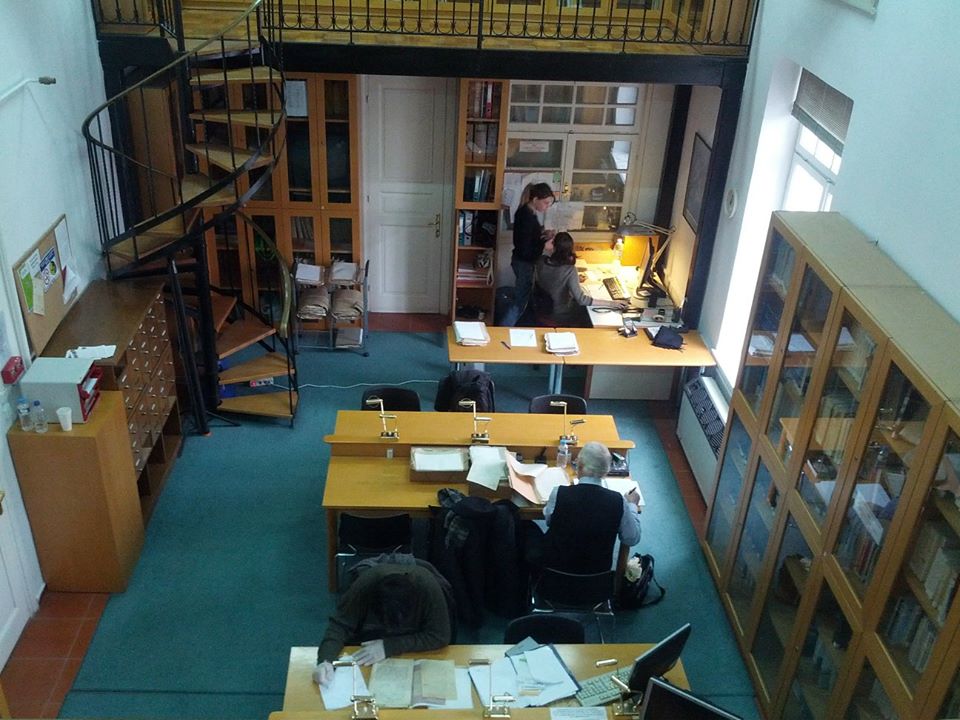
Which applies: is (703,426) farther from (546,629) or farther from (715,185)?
(546,629)

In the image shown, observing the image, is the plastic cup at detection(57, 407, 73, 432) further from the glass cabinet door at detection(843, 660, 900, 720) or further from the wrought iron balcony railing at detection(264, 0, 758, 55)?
the glass cabinet door at detection(843, 660, 900, 720)

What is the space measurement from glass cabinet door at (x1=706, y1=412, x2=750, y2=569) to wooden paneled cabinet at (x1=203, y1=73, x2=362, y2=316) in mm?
4126

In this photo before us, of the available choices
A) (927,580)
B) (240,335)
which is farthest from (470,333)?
(927,580)

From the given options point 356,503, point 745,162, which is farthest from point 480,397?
point 745,162

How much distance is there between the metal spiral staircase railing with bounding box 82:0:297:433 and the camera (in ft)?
19.4

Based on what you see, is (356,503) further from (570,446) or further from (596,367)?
(596,367)

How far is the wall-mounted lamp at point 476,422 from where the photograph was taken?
18.8ft

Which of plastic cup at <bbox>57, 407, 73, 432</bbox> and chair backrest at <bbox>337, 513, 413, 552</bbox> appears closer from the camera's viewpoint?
plastic cup at <bbox>57, 407, 73, 432</bbox>

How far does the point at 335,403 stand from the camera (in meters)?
7.51

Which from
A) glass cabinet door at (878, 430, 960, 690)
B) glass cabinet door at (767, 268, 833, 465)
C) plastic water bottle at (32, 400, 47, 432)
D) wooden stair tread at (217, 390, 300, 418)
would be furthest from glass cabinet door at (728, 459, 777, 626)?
plastic water bottle at (32, 400, 47, 432)

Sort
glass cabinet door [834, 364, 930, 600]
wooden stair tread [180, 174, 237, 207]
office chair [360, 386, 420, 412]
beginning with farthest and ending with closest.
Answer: office chair [360, 386, 420, 412], wooden stair tread [180, 174, 237, 207], glass cabinet door [834, 364, 930, 600]

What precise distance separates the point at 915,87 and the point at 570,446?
9.28 feet

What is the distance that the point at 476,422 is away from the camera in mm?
5910

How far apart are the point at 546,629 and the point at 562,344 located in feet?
9.73
